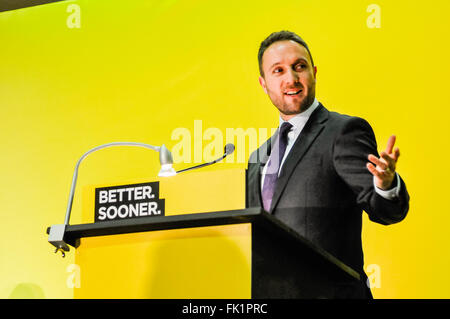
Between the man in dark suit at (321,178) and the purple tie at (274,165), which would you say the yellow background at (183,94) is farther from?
the purple tie at (274,165)

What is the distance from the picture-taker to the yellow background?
3.04 metres

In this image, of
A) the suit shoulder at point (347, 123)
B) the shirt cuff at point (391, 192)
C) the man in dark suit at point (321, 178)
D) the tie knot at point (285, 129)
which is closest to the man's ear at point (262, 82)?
the man in dark suit at point (321, 178)

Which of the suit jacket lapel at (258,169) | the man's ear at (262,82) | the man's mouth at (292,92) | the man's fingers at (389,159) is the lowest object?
the man's fingers at (389,159)

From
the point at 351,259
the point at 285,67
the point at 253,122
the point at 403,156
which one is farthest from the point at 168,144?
the point at 351,259

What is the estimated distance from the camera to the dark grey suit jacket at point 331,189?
240 centimetres

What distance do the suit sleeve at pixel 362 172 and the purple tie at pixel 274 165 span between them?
243mm

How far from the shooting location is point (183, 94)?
3.71 metres

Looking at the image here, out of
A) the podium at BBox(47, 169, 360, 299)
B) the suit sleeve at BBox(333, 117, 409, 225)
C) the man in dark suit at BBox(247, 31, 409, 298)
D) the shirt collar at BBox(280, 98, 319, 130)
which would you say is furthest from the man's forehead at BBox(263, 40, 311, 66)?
the podium at BBox(47, 169, 360, 299)

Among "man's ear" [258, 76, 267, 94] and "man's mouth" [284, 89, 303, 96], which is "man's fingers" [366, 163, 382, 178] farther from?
"man's ear" [258, 76, 267, 94]

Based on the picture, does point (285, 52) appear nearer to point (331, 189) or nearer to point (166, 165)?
point (331, 189)

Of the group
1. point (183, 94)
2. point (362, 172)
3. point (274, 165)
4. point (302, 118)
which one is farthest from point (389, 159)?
point (183, 94)

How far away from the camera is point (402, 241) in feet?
9.82

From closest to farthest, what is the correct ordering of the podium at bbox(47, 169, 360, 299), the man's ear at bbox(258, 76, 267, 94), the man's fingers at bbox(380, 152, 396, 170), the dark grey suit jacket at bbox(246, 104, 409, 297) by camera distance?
the podium at bbox(47, 169, 360, 299), the man's fingers at bbox(380, 152, 396, 170), the dark grey suit jacket at bbox(246, 104, 409, 297), the man's ear at bbox(258, 76, 267, 94)

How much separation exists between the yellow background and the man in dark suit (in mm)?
398
